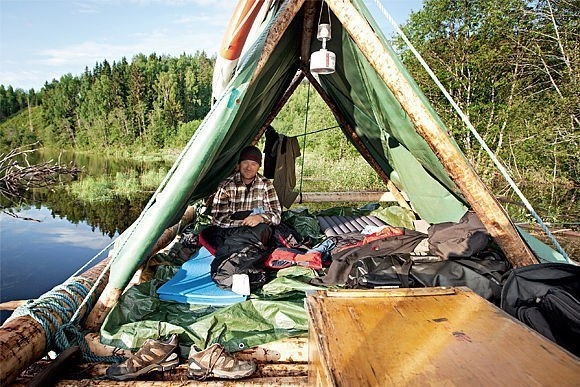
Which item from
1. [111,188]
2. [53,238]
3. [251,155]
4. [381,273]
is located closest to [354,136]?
[251,155]

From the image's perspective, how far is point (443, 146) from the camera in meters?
2.31

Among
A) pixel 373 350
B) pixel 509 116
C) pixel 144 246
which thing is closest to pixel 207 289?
pixel 144 246

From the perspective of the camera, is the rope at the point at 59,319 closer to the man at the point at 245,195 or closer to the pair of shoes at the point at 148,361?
the pair of shoes at the point at 148,361

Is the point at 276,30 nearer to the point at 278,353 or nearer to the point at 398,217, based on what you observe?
the point at 278,353

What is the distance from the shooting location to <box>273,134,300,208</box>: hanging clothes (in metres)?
5.17

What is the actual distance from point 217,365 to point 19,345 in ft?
3.26

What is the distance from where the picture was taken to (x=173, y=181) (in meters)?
2.29

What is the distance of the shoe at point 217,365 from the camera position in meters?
1.82

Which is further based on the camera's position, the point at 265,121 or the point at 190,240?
the point at 265,121

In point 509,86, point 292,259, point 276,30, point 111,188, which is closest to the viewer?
point 276,30

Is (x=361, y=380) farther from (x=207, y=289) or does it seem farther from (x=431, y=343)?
(x=207, y=289)

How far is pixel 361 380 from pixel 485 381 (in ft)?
1.00

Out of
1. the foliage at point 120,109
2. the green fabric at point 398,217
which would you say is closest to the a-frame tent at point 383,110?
the green fabric at point 398,217

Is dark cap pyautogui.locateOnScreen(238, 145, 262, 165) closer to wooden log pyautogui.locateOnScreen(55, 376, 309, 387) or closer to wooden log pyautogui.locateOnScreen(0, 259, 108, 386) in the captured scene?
wooden log pyautogui.locateOnScreen(0, 259, 108, 386)
